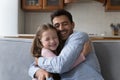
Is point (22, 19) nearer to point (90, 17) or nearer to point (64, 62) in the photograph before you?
point (90, 17)

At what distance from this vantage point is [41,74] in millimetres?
1384

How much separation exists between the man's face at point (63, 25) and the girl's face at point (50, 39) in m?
0.07

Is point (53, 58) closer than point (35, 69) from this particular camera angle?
Yes

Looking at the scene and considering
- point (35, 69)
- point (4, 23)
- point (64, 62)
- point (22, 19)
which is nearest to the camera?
point (64, 62)

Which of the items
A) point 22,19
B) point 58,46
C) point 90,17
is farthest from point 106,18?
point 58,46

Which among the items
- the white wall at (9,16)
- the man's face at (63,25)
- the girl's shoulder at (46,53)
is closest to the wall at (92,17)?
the white wall at (9,16)

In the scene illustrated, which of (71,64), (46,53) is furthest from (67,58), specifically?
(46,53)

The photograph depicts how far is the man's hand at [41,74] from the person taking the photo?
136 centimetres

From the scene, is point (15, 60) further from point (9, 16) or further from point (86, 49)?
point (9, 16)

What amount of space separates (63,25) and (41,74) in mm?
345

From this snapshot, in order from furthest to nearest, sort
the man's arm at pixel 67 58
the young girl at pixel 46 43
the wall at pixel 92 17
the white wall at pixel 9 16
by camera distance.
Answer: the wall at pixel 92 17, the white wall at pixel 9 16, the young girl at pixel 46 43, the man's arm at pixel 67 58

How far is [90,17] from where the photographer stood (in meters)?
4.13

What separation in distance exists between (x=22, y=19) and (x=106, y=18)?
58.7 inches

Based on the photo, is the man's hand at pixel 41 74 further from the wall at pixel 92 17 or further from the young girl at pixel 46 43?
the wall at pixel 92 17
